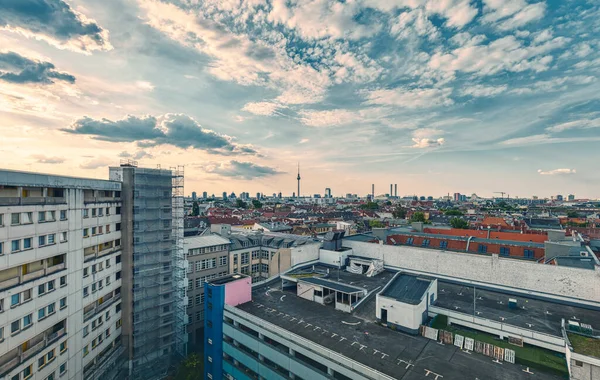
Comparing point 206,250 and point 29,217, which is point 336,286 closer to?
point 206,250

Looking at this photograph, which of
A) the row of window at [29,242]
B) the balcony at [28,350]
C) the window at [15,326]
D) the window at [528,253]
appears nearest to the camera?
the balcony at [28,350]

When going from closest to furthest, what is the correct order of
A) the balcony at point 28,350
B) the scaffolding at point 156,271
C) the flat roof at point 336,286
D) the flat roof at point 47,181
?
the flat roof at point 47,181, the balcony at point 28,350, the flat roof at point 336,286, the scaffolding at point 156,271

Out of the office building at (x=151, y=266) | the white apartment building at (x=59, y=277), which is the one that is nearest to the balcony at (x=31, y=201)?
the white apartment building at (x=59, y=277)

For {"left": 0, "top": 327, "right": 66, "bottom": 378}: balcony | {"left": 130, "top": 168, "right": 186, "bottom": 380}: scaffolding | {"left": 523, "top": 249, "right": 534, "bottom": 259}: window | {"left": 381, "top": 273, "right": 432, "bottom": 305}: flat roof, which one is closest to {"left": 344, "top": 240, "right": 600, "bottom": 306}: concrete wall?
{"left": 381, "top": 273, "right": 432, "bottom": 305}: flat roof

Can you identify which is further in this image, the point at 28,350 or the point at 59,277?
the point at 59,277

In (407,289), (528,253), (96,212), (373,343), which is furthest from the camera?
(528,253)

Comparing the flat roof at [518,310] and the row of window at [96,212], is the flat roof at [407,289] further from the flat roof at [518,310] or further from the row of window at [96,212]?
the row of window at [96,212]

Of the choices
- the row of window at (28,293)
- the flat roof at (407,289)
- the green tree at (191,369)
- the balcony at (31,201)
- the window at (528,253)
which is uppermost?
the balcony at (31,201)

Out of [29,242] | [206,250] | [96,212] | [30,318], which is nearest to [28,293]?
[30,318]
